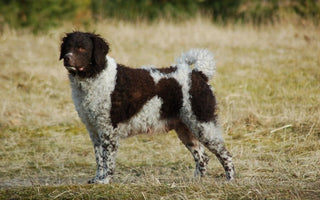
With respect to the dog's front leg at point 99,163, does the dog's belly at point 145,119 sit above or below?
above

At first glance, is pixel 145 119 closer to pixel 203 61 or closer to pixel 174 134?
pixel 203 61

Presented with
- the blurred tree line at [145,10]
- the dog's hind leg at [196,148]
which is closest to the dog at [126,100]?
the dog's hind leg at [196,148]

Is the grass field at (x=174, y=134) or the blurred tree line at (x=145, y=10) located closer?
the grass field at (x=174, y=134)

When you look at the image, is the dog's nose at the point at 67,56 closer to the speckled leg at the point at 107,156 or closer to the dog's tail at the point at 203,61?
the speckled leg at the point at 107,156

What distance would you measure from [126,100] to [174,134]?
2734 mm

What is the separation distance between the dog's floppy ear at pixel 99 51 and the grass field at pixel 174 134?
1.46 m

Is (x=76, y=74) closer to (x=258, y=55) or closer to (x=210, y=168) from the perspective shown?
(x=210, y=168)

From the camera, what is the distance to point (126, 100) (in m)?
6.10

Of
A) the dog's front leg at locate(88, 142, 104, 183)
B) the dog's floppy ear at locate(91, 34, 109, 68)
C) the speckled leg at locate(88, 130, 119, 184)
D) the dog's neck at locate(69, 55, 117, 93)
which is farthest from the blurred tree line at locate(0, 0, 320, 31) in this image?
the speckled leg at locate(88, 130, 119, 184)

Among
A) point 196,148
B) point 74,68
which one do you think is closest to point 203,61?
point 196,148

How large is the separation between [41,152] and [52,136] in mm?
762

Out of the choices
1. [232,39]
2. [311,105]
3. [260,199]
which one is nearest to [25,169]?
[260,199]

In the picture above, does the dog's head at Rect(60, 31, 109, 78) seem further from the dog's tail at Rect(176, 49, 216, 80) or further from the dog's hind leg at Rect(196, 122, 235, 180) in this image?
the dog's hind leg at Rect(196, 122, 235, 180)

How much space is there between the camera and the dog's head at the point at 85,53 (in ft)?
19.6
